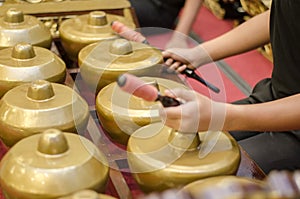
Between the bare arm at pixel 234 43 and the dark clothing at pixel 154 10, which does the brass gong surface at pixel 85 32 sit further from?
the dark clothing at pixel 154 10

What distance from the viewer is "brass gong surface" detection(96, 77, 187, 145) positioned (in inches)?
A: 51.3

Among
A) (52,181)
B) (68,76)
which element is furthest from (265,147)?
(52,181)

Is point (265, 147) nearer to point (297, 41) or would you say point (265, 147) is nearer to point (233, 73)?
point (297, 41)

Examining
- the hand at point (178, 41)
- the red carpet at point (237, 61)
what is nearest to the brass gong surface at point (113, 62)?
the hand at point (178, 41)

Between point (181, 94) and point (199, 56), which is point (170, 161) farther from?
point (199, 56)

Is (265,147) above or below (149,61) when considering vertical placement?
below

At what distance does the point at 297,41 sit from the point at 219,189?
87cm

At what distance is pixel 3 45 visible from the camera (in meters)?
1.65

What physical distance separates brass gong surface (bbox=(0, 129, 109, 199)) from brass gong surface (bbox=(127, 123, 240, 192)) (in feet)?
0.26

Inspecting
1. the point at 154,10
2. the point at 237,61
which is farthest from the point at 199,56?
the point at 237,61

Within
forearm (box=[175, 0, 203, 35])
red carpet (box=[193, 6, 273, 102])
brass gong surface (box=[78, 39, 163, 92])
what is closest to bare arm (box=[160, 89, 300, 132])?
brass gong surface (box=[78, 39, 163, 92])

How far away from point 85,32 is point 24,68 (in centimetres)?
33

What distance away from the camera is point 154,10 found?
2922mm

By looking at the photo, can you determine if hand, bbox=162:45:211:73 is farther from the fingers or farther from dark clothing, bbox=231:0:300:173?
the fingers
